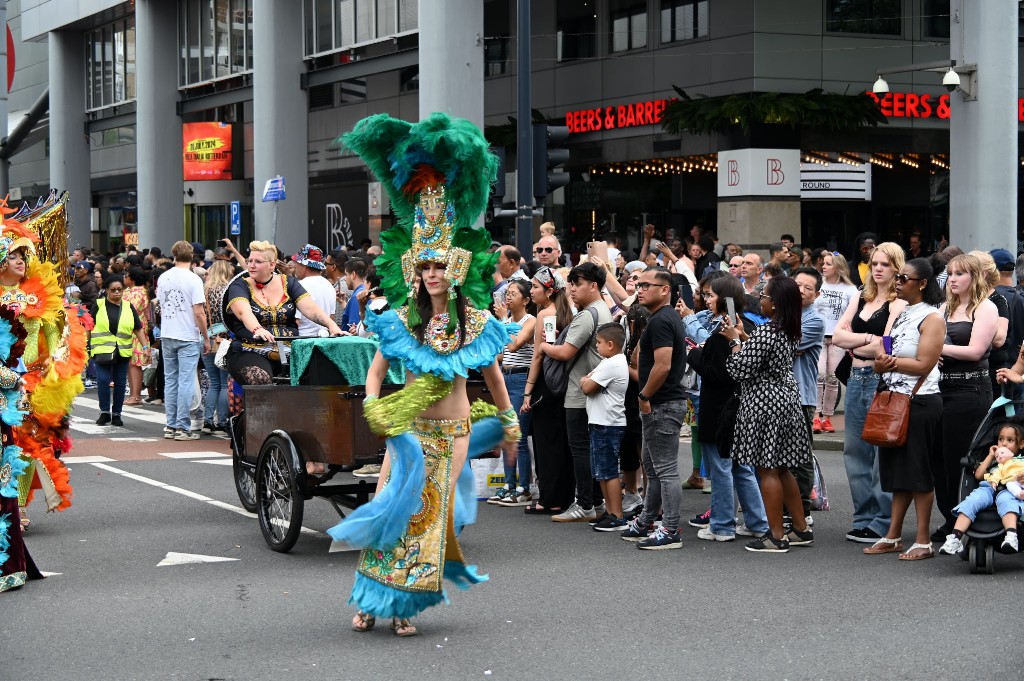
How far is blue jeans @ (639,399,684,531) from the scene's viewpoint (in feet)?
30.9

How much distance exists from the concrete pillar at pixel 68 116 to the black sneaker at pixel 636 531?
4016 cm

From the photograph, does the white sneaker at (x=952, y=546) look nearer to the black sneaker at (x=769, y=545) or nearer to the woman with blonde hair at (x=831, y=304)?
the black sneaker at (x=769, y=545)

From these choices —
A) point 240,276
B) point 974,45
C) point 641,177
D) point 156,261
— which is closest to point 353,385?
point 240,276

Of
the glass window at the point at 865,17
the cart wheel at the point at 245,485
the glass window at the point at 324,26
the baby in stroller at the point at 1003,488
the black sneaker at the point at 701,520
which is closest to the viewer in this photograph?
the baby in stroller at the point at 1003,488

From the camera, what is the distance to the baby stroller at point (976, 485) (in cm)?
843

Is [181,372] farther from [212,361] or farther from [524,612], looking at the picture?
[524,612]

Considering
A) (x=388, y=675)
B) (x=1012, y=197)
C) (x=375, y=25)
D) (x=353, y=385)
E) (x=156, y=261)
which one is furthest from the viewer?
(x=375, y=25)

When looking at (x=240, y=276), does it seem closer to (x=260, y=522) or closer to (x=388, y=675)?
(x=260, y=522)

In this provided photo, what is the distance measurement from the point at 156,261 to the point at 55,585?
1582cm

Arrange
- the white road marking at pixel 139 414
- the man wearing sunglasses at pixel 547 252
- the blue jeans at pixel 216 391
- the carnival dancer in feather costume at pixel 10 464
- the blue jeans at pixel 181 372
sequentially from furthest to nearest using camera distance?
1. the white road marking at pixel 139 414
2. the blue jeans at pixel 181 372
3. the blue jeans at pixel 216 391
4. the man wearing sunglasses at pixel 547 252
5. the carnival dancer in feather costume at pixel 10 464

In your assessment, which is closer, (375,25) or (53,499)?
(53,499)

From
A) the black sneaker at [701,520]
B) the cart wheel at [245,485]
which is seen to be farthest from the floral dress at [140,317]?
the black sneaker at [701,520]

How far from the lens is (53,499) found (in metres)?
9.81

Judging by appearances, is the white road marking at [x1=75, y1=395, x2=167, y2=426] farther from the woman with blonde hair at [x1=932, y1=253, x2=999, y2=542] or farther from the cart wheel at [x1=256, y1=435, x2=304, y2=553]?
the woman with blonde hair at [x1=932, y1=253, x2=999, y2=542]
